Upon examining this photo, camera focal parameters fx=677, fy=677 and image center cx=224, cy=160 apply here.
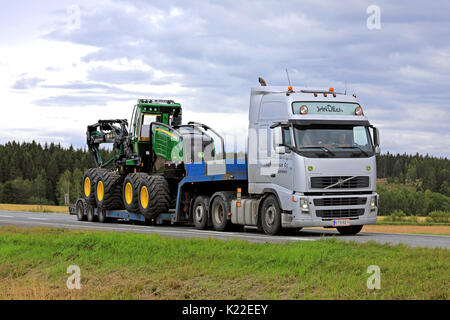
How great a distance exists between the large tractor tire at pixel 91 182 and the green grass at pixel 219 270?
48.6 feet

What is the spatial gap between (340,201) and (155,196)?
9039mm

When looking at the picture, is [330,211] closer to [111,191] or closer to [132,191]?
[132,191]

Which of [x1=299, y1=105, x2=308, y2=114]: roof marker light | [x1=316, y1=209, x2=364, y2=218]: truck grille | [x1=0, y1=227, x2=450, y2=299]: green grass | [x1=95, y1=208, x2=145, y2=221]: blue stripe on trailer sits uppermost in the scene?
[x1=299, y1=105, x2=308, y2=114]: roof marker light

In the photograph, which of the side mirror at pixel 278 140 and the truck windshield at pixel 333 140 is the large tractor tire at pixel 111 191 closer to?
the side mirror at pixel 278 140

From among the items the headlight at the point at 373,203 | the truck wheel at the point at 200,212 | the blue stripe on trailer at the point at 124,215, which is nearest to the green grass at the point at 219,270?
the headlight at the point at 373,203

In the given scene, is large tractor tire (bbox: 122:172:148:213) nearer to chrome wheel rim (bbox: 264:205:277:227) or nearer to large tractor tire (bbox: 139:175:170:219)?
large tractor tire (bbox: 139:175:170:219)

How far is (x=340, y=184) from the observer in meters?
19.3

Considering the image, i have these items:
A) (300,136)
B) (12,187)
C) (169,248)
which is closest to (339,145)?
(300,136)

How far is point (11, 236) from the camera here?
1984cm

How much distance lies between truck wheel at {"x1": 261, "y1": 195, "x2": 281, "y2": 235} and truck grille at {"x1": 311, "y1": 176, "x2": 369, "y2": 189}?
1482 millimetres

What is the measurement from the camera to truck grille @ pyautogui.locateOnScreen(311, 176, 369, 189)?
19.1 meters

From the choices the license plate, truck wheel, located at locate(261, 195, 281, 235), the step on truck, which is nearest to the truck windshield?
the step on truck

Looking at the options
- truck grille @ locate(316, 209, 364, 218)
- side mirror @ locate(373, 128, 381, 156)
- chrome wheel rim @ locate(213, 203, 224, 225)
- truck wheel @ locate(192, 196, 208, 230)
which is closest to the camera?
truck grille @ locate(316, 209, 364, 218)
